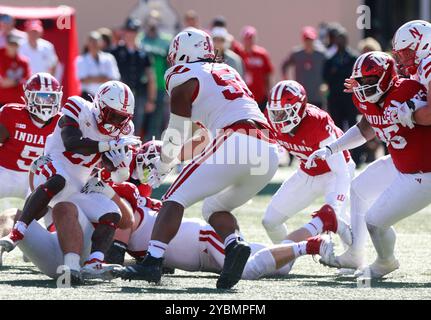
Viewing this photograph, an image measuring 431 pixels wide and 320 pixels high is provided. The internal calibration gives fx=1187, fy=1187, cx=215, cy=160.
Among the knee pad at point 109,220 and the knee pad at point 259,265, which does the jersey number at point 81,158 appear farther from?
the knee pad at point 259,265

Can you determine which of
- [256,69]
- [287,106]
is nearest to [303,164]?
[287,106]

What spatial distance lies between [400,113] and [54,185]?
1.96 metres

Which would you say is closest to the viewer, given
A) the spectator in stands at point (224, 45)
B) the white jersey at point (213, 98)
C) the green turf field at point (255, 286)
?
the green turf field at point (255, 286)

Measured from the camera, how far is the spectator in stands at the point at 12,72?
12.1 metres

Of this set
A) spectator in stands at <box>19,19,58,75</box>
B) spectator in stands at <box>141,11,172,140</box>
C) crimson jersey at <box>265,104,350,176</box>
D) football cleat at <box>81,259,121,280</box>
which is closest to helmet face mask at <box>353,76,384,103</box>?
crimson jersey at <box>265,104,350,176</box>

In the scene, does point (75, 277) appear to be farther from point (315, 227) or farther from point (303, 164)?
point (303, 164)

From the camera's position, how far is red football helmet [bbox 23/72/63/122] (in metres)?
7.46

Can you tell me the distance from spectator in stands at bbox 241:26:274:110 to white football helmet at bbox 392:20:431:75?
274 inches

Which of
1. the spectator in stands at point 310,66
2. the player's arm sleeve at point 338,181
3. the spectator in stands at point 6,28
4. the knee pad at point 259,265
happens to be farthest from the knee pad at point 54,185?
the spectator in stands at point 310,66

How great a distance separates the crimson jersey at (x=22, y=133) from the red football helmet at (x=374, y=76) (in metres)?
2.08

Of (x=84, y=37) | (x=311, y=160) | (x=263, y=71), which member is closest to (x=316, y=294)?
(x=311, y=160)

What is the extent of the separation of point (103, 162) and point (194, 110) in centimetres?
67

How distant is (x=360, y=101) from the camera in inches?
272

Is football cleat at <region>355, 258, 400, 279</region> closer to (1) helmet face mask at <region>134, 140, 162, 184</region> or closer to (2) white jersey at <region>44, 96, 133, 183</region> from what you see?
(1) helmet face mask at <region>134, 140, 162, 184</region>
